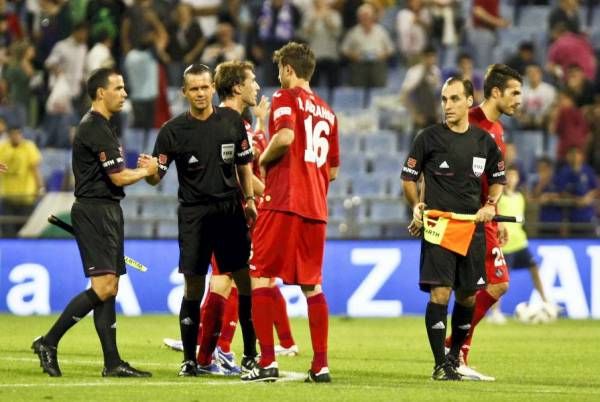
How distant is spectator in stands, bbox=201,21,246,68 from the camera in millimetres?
23875

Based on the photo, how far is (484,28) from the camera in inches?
992

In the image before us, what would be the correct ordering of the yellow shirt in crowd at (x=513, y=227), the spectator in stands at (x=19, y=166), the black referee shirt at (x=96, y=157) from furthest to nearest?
the spectator in stands at (x=19, y=166) → the yellow shirt in crowd at (x=513, y=227) → the black referee shirt at (x=96, y=157)

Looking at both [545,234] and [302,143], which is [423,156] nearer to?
[302,143]

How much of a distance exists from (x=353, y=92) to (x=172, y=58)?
2.91 metres

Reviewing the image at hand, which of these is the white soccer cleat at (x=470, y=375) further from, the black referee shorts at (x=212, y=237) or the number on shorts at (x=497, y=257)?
the black referee shorts at (x=212, y=237)

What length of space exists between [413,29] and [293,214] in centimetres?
1417

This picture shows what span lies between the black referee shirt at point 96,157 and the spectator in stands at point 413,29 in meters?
13.6

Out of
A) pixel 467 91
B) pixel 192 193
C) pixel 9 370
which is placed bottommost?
pixel 9 370

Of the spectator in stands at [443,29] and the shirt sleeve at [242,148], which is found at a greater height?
the spectator in stands at [443,29]

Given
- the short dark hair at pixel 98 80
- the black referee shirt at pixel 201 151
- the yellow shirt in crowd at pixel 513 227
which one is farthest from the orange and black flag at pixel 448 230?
the yellow shirt in crowd at pixel 513 227

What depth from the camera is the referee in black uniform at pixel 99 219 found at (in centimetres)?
1145

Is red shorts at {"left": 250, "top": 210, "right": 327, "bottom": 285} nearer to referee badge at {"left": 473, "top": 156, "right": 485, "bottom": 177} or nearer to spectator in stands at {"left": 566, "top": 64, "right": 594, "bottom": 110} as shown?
referee badge at {"left": 473, "top": 156, "right": 485, "bottom": 177}

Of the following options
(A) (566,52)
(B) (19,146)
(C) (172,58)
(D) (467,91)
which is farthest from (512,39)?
(D) (467,91)

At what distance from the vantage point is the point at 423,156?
11625 millimetres
